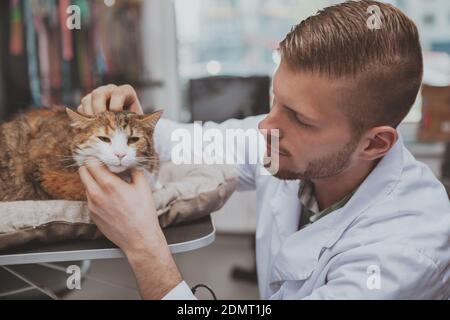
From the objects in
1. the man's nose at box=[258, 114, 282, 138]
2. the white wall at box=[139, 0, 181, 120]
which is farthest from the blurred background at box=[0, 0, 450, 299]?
the man's nose at box=[258, 114, 282, 138]

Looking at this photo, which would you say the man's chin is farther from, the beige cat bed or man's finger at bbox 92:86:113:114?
man's finger at bbox 92:86:113:114

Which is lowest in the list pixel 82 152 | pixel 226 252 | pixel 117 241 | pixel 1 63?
pixel 226 252

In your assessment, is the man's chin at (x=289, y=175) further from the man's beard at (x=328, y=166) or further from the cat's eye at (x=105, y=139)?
the cat's eye at (x=105, y=139)

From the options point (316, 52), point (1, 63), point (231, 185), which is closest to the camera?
point (316, 52)

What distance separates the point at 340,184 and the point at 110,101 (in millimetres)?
415

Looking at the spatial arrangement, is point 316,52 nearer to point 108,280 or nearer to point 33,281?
point 108,280

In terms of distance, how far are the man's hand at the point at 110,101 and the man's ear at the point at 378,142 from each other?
36 cm

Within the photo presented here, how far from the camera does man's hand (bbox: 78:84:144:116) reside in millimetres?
674

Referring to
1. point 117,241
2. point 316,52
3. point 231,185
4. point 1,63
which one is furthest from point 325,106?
point 1,63

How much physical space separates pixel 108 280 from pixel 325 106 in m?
0.48

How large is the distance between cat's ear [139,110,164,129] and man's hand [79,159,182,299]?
0.10 meters

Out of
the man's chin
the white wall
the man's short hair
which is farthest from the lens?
the white wall

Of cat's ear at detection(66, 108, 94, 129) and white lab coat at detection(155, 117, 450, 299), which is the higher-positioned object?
cat's ear at detection(66, 108, 94, 129)
